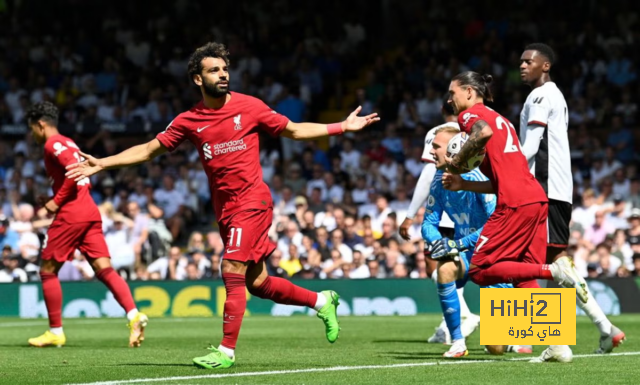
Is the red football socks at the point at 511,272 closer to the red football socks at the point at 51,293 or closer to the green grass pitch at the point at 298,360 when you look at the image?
the green grass pitch at the point at 298,360

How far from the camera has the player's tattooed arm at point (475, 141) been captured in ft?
26.9

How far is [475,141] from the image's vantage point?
27.0ft

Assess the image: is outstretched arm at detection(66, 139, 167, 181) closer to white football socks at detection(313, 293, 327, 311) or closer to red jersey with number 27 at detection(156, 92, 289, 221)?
red jersey with number 27 at detection(156, 92, 289, 221)

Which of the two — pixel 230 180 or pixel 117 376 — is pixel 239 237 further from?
pixel 117 376

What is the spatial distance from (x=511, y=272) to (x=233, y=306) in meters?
2.07

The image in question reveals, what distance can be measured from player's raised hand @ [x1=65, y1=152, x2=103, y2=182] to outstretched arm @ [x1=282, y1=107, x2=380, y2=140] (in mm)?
1445

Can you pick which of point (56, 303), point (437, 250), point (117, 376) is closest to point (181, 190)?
point (56, 303)

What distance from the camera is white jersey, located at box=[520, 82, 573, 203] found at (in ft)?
30.1

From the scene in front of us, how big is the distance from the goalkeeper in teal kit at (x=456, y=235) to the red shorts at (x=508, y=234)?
1168 millimetres

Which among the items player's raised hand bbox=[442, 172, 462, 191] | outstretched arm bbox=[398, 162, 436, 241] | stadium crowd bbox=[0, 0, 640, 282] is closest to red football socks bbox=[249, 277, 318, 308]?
player's raised hand bbox=[442, 172, 462, 191]

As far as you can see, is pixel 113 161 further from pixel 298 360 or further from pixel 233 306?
pixel 298 360

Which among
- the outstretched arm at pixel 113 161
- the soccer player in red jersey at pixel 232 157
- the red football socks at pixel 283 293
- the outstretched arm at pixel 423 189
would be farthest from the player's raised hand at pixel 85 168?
the outstretched arm at pixel 423 189

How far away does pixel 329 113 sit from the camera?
25.2m

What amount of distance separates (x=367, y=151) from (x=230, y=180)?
13.9 meters
